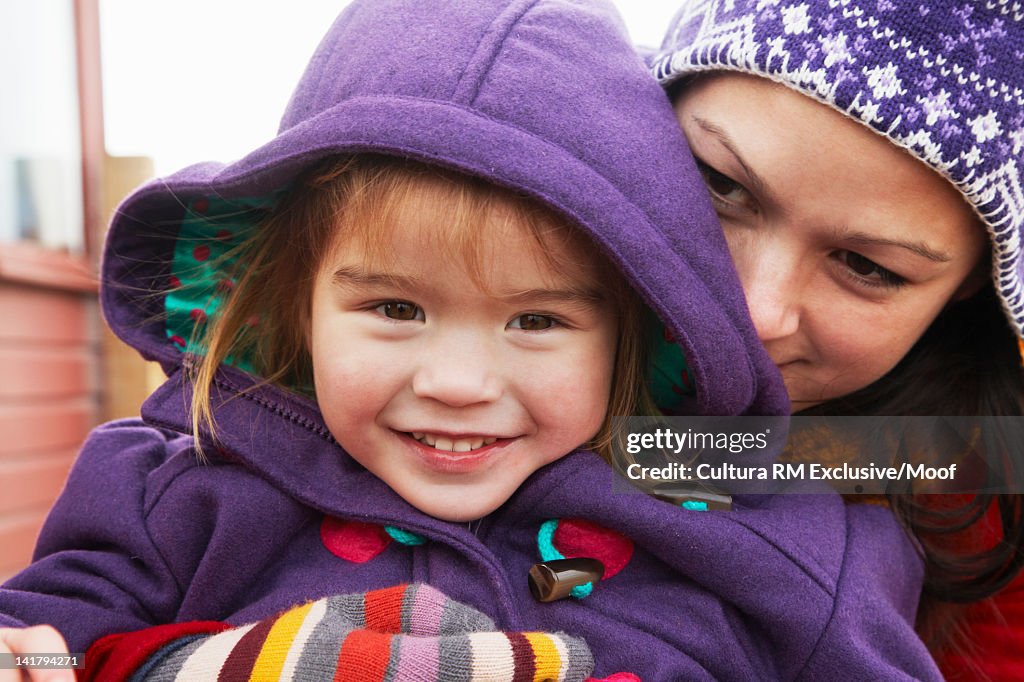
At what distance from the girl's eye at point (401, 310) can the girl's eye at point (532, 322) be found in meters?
0.12

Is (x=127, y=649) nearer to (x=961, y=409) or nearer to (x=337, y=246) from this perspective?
(x=337, y=246)

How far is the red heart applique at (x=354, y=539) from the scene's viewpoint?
1.11 metres

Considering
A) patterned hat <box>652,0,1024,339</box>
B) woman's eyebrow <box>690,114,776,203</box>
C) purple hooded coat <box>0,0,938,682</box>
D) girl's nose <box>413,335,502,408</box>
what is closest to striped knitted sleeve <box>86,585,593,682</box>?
purple hooded coat <box>0,0,938,682</box>

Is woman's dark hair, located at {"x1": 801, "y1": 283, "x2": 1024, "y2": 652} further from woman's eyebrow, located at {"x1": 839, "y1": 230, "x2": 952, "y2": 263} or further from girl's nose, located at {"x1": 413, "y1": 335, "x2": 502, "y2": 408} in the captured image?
girl's nose, located at {"x1": 413, "y1": 335, "x2": 502, "y2": 408}

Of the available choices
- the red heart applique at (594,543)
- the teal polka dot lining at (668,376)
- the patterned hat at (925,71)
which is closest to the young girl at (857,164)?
the patterned hat at (925,71)

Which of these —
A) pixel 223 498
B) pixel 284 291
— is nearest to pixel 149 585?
pixel 223 498

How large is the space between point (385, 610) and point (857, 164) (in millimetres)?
761

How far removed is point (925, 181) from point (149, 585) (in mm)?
1104

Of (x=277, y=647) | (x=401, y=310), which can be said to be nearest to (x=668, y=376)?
(x=401, y=310)

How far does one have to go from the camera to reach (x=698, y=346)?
1.01 meters

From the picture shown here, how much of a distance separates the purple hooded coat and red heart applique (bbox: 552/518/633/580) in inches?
0.5

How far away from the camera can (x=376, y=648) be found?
848mm

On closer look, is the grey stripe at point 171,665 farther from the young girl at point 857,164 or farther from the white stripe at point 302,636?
the young girl at point 857,164

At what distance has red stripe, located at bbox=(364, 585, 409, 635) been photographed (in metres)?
0.93
